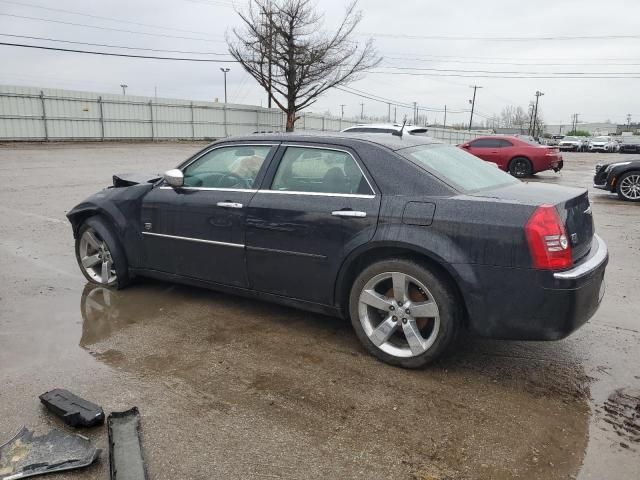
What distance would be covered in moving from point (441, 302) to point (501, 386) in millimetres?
663

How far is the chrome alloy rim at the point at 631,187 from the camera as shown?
12.3m

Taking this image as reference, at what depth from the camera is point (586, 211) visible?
3.70m

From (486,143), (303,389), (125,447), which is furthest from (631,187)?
(125,447)

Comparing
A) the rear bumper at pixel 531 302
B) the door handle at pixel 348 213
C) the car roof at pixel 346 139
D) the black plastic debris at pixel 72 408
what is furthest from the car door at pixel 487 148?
the black plastic debris at pixel 72 408

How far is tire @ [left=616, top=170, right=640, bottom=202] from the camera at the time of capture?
12.3 meters

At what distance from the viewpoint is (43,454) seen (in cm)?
266

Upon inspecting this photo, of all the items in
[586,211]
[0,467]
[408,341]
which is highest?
[586,211]

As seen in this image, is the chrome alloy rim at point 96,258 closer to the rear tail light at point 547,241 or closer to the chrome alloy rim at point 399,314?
the chrome alloy rim at point 399,314

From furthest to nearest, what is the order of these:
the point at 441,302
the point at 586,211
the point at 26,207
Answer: the point at 26,207 < the point at 586,211 < the point at 441,302

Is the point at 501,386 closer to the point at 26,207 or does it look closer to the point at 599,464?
the point at 599,464

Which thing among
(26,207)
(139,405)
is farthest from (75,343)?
(26,207)

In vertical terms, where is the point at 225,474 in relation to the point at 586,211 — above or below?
below

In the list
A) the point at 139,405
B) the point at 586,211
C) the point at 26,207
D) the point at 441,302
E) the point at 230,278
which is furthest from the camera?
the point at 26,207

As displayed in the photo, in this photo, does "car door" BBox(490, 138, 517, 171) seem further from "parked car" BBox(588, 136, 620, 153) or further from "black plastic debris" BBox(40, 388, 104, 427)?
"parked car" BBox(588, 136, 620, 153)
